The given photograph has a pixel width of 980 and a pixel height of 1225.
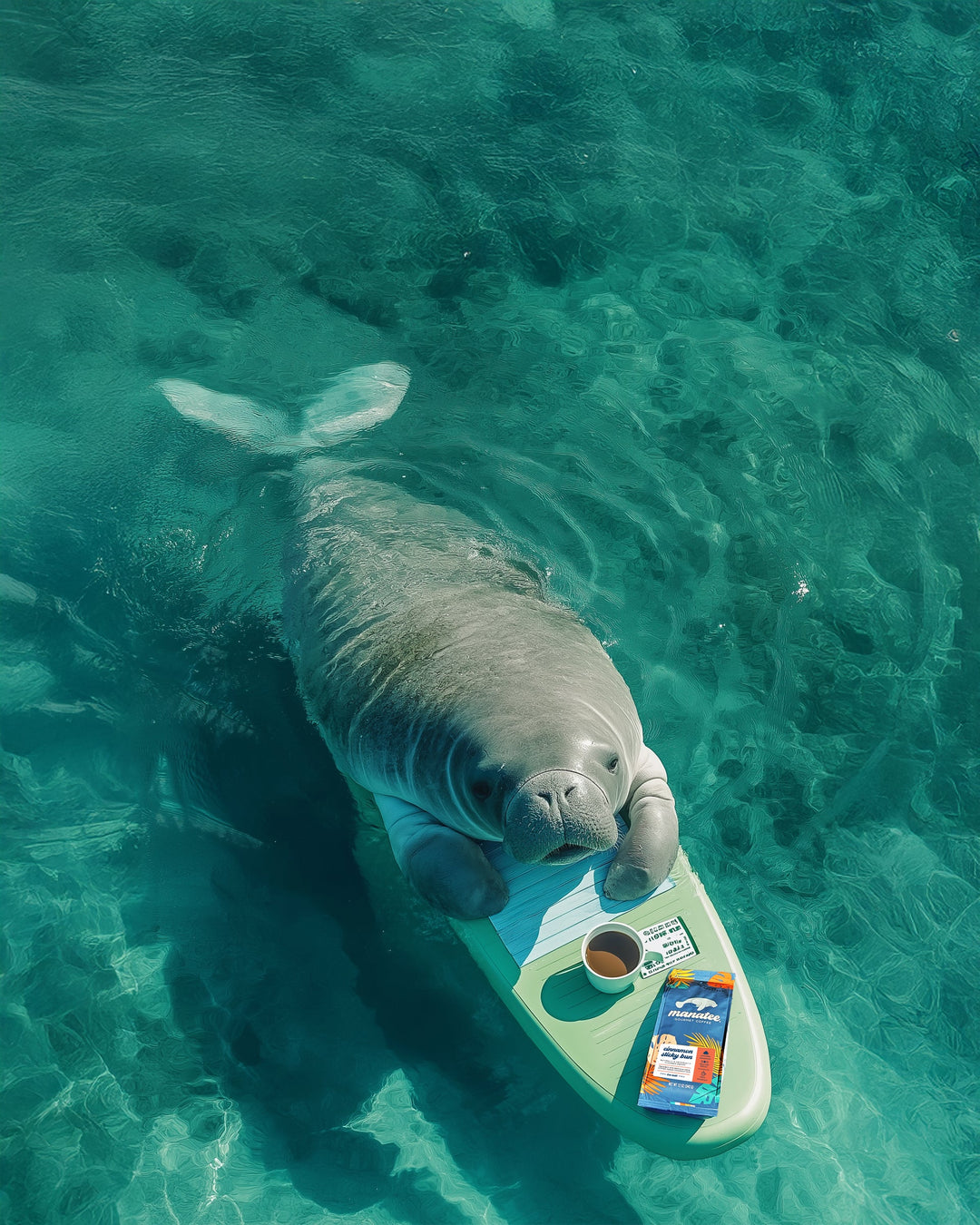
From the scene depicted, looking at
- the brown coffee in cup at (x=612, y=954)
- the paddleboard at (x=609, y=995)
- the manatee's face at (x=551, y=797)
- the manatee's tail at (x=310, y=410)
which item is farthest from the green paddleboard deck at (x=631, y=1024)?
the manatee's tail at (x=310, y=410)

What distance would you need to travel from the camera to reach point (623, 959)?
6621mm

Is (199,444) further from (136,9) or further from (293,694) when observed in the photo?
(136,9)

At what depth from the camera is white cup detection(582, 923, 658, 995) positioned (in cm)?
646

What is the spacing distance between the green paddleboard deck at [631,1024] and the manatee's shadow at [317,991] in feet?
2.69

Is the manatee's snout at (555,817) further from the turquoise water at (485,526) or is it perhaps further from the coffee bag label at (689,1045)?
the turquoise water at (485,526)

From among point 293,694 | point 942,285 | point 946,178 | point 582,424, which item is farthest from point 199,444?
point 946,178

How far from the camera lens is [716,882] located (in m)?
7.89

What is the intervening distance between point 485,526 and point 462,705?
306cm

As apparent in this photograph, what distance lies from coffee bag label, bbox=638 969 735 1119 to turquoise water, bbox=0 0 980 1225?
3.88 ft

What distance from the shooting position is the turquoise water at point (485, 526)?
7.12 meters

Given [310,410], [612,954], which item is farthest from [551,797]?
[310,410]

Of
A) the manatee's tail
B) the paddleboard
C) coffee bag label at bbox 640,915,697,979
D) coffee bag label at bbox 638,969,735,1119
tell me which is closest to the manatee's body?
the paddleboard

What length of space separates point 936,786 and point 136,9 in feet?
46.9

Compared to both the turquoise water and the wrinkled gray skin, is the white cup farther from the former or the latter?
the turquoise water
